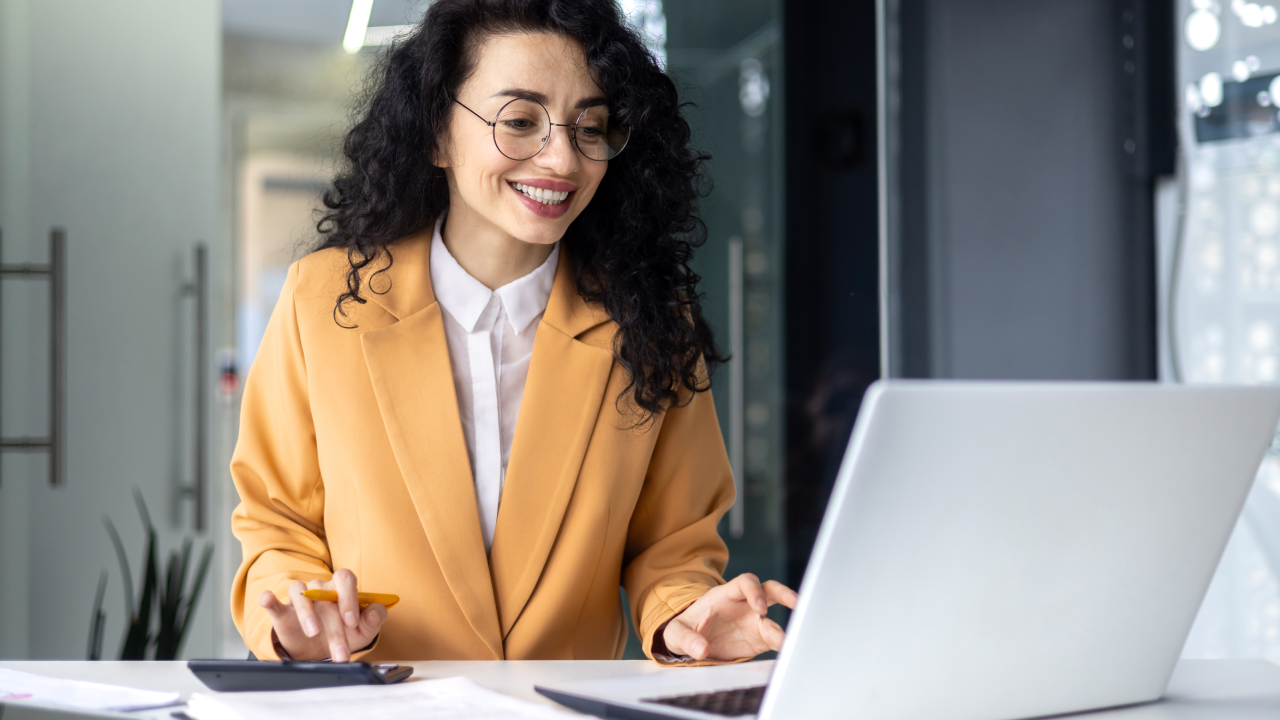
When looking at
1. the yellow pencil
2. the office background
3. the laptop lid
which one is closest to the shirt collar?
the yellow pencil

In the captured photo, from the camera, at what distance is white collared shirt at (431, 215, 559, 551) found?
4.24 ft

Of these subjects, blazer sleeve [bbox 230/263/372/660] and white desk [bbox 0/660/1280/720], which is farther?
blazer sleeve [bbox 230/263/372/660]

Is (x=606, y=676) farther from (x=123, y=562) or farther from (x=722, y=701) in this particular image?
(x=123, y=562)

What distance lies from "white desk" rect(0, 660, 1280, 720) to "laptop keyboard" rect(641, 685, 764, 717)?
12 cm

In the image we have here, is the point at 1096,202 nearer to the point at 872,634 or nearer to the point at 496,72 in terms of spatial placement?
the point at 496,72

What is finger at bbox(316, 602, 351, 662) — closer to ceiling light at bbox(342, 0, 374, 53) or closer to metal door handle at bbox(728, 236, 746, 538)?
metal door handle at bbox(728, 236, 746, 538)

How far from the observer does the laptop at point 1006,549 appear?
2.14 ft

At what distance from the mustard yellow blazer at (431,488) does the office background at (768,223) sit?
125cm

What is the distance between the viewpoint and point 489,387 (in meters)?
1.31

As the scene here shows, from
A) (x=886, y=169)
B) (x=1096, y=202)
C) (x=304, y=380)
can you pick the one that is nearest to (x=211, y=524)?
(x=304, y=380)

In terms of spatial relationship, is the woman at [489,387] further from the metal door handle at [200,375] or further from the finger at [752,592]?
the metal door handle at [200,375]

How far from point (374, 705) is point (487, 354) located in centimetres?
59

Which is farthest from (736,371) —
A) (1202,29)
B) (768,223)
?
(1202,29)

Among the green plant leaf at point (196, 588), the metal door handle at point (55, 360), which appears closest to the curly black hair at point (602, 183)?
the metal door handle at point (55, 360)
